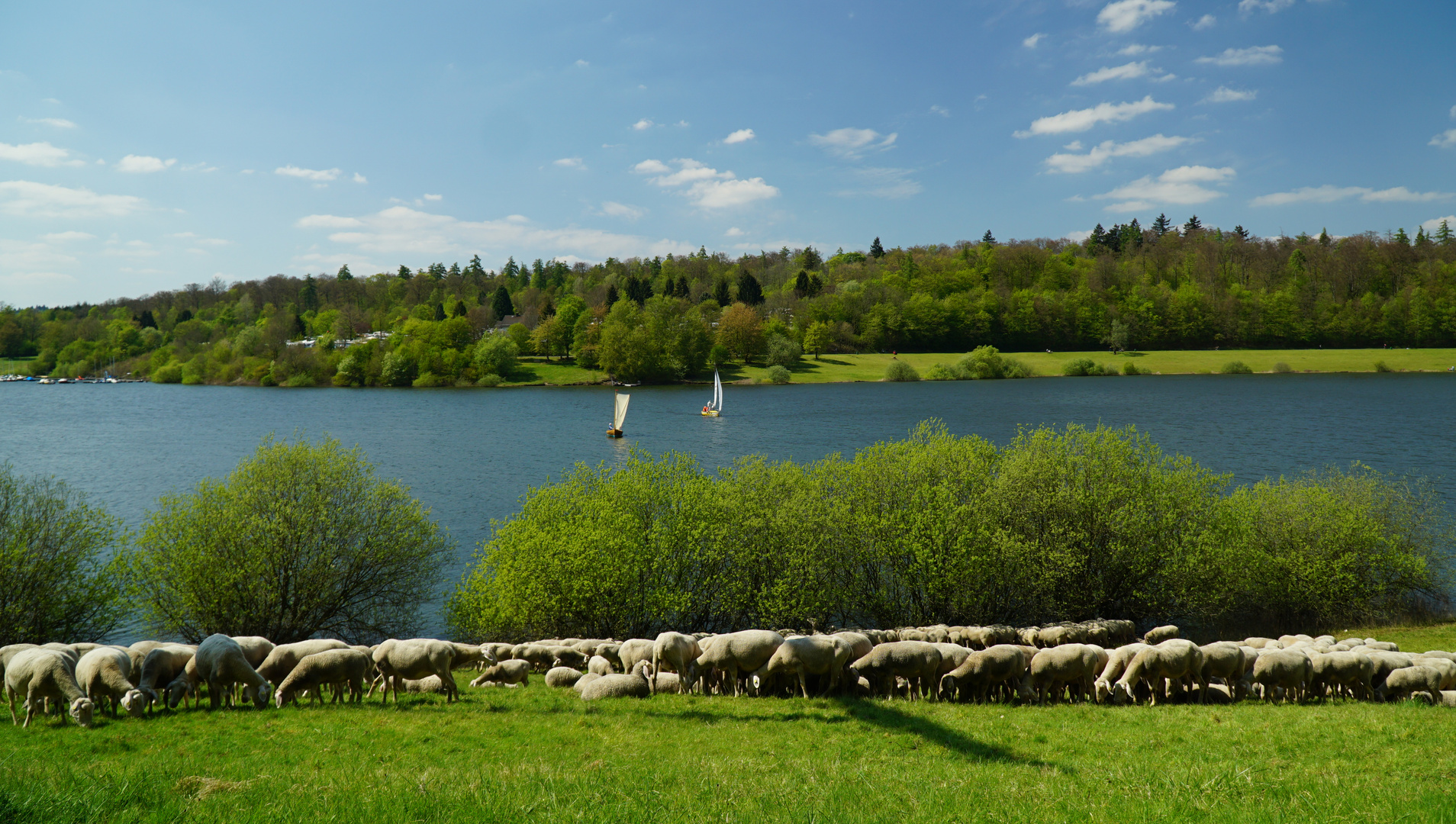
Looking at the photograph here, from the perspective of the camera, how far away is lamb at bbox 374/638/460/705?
16.8 m

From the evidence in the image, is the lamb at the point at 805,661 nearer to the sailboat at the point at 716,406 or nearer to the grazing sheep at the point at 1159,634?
the grazing sheep at the point at 1159,634

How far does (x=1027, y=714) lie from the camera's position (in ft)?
52.8

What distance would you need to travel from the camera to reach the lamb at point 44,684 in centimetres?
1395

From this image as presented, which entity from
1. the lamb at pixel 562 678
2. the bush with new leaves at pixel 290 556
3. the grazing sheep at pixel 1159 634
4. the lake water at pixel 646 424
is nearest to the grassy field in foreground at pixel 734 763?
the lamb at pixel 562 678

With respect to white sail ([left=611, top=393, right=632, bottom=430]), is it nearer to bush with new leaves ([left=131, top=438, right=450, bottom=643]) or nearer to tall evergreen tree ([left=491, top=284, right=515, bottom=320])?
bush with new leaves ([left=131, top=438, right=450, bottom=643])

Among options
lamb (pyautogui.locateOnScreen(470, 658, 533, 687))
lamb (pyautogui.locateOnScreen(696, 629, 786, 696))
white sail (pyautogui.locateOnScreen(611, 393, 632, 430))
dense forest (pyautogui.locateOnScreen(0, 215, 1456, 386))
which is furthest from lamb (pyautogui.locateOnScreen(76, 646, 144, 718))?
dense forest (pyautogui.locateOnScreen(0, 215, 1456, 386))

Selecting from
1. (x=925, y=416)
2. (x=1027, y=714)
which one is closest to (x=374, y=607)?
(x=1027, y=714)

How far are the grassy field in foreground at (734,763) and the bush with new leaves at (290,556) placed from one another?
594 inches

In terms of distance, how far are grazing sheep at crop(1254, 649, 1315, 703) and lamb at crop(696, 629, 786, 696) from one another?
35.7 feet

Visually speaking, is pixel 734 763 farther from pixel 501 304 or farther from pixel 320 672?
pixel 501 304

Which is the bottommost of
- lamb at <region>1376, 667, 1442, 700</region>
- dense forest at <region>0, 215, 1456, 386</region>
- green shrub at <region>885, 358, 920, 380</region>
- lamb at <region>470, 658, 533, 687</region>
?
lamb at <region>470, 658, 533, 687</region>

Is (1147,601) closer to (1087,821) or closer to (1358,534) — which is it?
(1358,534)

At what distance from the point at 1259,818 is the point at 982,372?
432 feet

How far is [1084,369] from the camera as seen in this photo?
5290 inches
